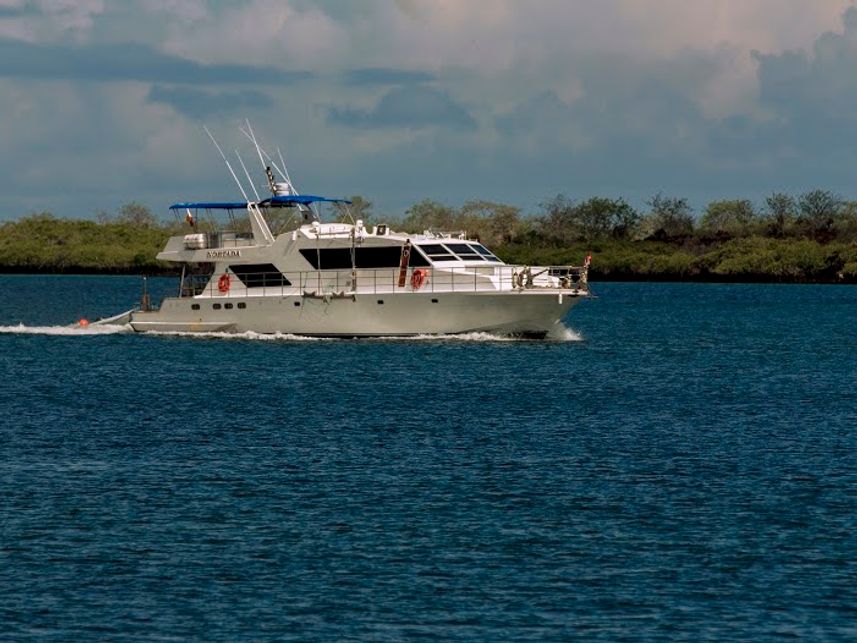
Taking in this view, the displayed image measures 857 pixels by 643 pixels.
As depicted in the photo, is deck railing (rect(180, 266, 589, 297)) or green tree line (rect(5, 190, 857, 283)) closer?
deck railing (rect(180, 266, 589, 297))

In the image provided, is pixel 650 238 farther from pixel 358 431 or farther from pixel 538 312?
pixel 358 431

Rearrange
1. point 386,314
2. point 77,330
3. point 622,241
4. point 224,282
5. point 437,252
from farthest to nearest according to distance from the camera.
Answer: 1. point 622,241
2. point 77,330
3. point 224,282
4. point 386,314
5. point 437,252

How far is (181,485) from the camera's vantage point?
3000cm

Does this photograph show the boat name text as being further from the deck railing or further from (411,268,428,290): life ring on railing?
(411,268,428,290): life ring on railing

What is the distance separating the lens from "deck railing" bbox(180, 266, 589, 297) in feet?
182

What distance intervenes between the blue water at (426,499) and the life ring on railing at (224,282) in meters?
5.29

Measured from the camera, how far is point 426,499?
28625mm

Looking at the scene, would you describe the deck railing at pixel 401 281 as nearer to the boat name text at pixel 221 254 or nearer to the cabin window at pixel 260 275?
the cabin window at pixel 260 275

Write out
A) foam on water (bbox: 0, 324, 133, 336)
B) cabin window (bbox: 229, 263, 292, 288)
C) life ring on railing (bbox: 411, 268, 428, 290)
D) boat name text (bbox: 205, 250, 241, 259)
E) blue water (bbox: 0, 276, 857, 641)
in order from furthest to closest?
1. foam on water (bbox: 0, 324, 133, 336)
2. boat name text (bbox: 205, 250, 241, 259)
3. cabin window (bbox: 229, 263, 292, 288)
4. life ring on railing (bbox: 411, 268, 428, 290)
5. blue water (bbox: 0, 276, 857, 641)

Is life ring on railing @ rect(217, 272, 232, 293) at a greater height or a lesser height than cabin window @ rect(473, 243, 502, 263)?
lesser

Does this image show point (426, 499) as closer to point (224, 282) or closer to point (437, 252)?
point (437, 252)

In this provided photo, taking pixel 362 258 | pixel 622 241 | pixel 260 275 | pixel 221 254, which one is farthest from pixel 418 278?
pixel 622 241

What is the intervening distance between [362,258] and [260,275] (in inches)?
160

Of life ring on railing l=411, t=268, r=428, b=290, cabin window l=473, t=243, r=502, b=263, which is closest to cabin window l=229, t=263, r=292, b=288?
life ring on railing l=411, t=268, r=428, b=290
